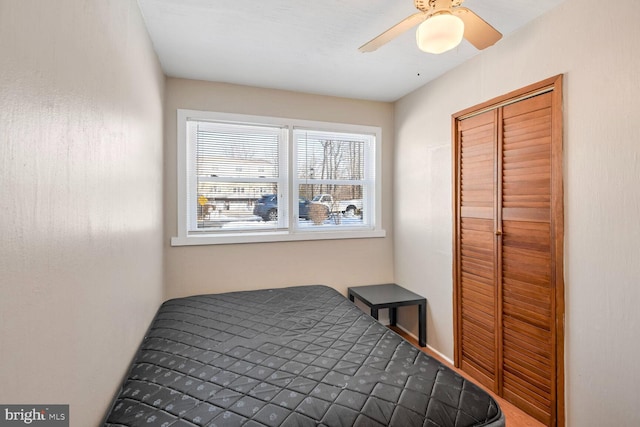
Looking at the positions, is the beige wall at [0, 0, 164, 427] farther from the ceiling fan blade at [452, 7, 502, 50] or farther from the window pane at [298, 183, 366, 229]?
the window pane at [298, 183, 366, 229]

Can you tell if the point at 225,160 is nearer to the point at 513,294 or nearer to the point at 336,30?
the point at 336,30

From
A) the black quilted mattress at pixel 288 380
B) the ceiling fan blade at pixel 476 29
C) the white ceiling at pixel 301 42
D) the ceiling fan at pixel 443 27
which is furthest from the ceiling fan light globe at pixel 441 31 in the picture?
the black quilted mattress at pixel 288 380

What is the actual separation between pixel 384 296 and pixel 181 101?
2.59 metres

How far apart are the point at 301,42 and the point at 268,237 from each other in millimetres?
1691

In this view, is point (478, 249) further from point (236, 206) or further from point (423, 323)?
point (236, 206)

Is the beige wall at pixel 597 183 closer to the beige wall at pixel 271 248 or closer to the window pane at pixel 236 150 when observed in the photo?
the beige wall at pixel 271 248

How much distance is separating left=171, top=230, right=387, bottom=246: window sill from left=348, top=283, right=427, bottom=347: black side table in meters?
0.57

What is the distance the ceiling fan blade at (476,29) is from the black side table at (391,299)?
2081 millimetres

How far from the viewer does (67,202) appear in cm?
90

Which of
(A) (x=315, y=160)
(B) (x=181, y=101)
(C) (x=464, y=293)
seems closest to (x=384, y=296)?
(C) (x=464, y=293)

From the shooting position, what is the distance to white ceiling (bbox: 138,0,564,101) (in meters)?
1.75

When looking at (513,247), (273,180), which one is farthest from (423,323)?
(273,180)

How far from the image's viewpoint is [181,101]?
2.74 m

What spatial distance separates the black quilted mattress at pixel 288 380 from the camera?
116 centimetres
